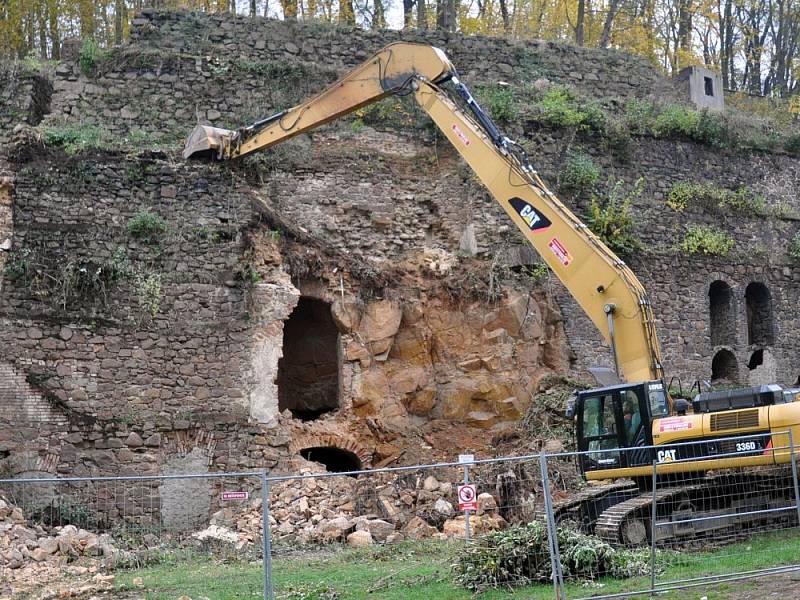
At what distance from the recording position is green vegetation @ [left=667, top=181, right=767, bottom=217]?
20562 millimetres

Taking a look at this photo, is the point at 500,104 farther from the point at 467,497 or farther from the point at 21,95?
the point at 467,497

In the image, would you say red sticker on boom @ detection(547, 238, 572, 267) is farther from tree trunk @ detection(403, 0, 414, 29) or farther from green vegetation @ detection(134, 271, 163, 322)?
tree trunk @ detection(403, 0, 414, 29)

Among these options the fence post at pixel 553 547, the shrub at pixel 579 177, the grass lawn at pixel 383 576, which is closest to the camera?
the fence post at pixel 553 547

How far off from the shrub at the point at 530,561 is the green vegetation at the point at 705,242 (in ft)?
37.1

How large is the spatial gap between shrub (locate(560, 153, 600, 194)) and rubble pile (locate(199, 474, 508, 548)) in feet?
22.9

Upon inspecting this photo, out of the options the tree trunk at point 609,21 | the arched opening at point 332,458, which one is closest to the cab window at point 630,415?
the arched opening at point 332,458

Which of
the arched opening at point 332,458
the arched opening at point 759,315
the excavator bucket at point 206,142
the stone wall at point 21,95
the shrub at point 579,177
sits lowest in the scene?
the arched opening at point 332,458

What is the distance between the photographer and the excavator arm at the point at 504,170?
1265 cm

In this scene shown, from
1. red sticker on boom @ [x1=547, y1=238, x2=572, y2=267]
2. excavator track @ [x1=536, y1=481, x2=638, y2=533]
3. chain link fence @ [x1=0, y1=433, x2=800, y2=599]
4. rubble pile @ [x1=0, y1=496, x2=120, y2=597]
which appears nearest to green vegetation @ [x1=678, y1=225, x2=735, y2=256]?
chain link fence @ [x1=0, y1=433, x2=800, y2=599]

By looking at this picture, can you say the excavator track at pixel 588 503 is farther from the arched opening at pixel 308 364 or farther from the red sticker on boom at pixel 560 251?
the arched opening at pixel 308 364

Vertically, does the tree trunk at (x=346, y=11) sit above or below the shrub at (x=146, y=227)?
above

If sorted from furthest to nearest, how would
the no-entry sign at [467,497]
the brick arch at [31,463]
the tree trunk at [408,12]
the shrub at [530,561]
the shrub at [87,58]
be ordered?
the tree trunk at [408,12]
the shrub at [87,58]
the brick arch at [31,463]
the no-entry sign at [467,497]
the shrub at [530,561]

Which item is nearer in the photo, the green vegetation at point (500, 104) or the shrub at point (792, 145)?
the green vegetation at point (500, 104)

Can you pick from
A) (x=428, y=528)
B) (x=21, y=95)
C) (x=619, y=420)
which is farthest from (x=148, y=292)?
(x=619, y=420)
